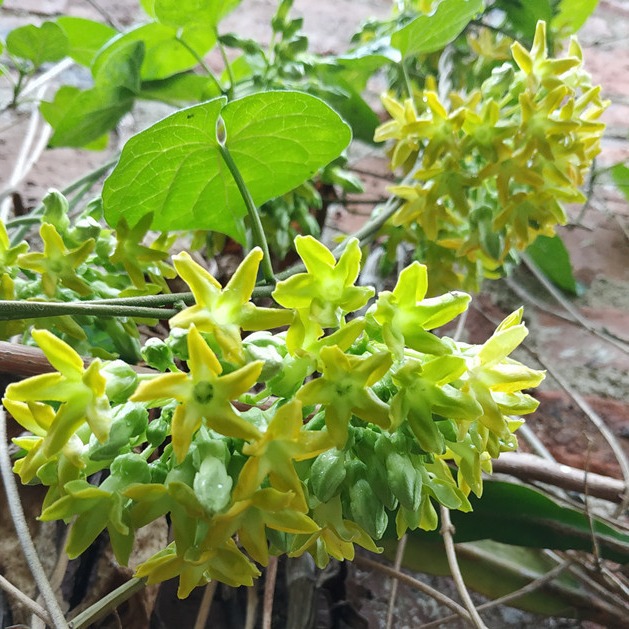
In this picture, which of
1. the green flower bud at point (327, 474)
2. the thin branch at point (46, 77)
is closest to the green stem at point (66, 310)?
the green flower bud at point (327, 474)

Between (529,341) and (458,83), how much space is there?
1.44ft

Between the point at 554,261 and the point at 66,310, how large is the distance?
2.53 ft

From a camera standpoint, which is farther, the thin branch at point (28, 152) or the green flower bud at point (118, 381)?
the thin branch at point (28, 152)

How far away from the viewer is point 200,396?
0.31m

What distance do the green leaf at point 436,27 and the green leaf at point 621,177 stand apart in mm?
406

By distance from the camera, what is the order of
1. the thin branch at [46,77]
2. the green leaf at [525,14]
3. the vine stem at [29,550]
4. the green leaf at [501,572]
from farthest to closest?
1. the thin branch at [46,77]
2. the green leaf at [525,14]
3. the green leaf at [501,572]
4. the vine stem at [29,550]

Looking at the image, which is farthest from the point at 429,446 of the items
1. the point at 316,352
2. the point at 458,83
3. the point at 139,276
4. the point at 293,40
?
the point at 458,83

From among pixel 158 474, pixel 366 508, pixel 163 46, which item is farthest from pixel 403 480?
pixel 163 46

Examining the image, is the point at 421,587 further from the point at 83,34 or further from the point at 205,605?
the point at 83,34

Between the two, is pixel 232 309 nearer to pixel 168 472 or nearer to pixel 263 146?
pixel 168 472

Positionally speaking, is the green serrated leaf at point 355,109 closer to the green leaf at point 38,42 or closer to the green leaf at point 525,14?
the green leaf at point 525,14

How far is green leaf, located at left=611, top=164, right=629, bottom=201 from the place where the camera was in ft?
3.21

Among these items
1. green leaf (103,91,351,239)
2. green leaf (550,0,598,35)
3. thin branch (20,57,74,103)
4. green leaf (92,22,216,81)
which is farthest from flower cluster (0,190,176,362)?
green leaf (550,0,598,35)

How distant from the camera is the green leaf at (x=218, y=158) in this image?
485 mm
